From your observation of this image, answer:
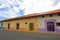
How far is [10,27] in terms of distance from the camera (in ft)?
131

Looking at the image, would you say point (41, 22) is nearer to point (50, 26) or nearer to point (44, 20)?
point (44, 20)

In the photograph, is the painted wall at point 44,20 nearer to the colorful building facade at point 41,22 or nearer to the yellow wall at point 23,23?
the colorful building facade at point 41,22

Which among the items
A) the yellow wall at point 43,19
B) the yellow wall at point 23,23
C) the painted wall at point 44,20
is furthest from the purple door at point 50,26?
the yellow wall at point 23,23

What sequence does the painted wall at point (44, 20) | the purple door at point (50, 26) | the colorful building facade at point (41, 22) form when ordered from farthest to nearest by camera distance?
the purple door at point (50, 26), the colorful building facade at point (41, 22), the painted wall at point (44, 20)

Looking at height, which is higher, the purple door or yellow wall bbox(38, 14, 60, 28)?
yellow wall bbox(38, 14, 60, 28)

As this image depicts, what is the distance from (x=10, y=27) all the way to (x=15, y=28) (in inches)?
135

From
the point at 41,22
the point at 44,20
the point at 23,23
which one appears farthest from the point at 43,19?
the point at 23,23

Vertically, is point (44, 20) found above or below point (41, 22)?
above

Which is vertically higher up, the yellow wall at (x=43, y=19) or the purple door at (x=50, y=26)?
the yellow wall at (x=43, y=19)

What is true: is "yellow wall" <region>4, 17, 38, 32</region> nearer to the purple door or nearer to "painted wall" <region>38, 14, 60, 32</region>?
"painted wall" <region>38, 14, 60, 32</region>

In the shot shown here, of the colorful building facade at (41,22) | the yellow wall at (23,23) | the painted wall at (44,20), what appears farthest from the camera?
the yellow wall at (23,23)

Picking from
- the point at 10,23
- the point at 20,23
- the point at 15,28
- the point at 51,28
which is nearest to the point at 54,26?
the point at 51,28

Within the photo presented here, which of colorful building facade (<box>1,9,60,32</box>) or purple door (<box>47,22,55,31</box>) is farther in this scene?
purple door (<box>47,22,55,31</box>)

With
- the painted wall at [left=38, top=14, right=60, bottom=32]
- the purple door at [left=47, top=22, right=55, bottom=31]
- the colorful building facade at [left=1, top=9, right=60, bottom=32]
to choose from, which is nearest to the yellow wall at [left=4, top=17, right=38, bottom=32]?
the colorful building facade at [left=1, top=9, right=60, bottom=32]
